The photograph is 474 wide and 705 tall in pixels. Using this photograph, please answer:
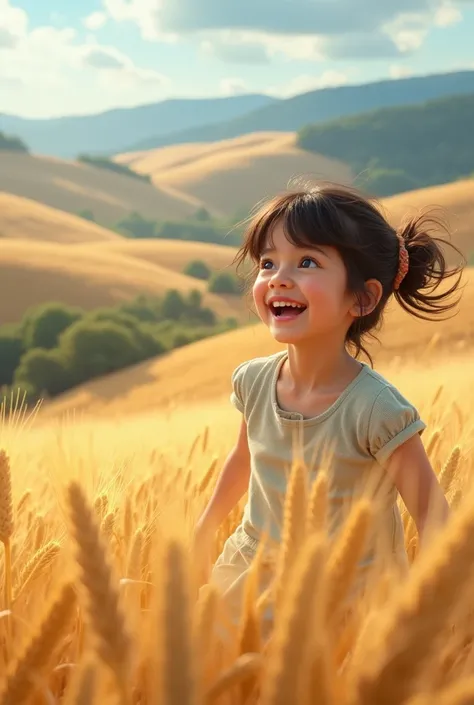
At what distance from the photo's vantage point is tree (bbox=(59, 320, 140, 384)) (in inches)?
2058

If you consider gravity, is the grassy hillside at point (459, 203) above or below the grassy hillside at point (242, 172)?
below

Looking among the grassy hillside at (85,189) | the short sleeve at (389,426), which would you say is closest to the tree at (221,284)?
the grassy hillside at (85,189)

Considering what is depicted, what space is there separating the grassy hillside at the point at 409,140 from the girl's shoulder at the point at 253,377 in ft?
461

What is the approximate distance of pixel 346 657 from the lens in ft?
3.40

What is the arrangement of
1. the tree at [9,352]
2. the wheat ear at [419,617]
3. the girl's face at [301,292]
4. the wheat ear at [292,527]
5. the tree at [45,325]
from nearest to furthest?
the wheat ear at [419,617] → the wheat ear at [292,527] → the girl's face at [301,292] → the tree at [9,352] → the tree at [45,325]

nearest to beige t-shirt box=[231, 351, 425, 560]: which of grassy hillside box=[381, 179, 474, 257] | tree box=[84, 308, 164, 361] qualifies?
tree box=[84, 308, 164, 361]

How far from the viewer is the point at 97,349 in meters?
52.6

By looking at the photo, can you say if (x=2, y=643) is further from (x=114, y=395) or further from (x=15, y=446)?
(x=114, y=395)

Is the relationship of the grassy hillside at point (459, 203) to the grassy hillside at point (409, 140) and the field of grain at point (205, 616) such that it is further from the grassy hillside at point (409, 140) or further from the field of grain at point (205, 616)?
the field of grain at point (205, 616)

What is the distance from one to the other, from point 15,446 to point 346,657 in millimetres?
1155

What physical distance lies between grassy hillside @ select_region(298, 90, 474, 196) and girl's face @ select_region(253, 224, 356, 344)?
14088 cm

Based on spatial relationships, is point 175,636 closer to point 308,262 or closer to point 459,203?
point 308,262

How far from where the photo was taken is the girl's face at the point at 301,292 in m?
2.03

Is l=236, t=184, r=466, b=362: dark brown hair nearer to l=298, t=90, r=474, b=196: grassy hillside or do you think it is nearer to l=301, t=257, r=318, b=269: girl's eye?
l=301, t=257, r=318, b=269: girl's eye
